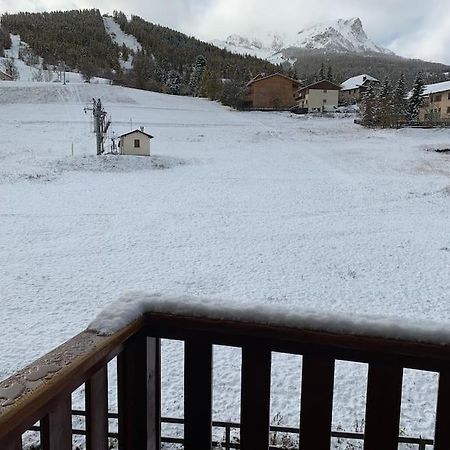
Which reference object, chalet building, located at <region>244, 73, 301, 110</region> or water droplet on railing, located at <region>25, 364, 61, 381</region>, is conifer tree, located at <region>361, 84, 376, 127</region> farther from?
water droplet on railing, located at <region>25, 364, 61, 381</region>

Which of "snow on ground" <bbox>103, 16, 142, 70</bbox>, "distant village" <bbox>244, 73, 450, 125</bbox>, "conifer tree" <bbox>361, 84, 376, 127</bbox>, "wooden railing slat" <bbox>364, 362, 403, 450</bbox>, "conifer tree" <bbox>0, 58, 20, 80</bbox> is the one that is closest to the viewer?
"wooden railing slat" <bbox>364, 362, 403, 450</bbox>

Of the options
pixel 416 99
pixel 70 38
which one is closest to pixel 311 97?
pixel 416 99

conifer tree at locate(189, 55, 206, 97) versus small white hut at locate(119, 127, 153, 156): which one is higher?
conifer tree at locate(189, 55, 206, 97)

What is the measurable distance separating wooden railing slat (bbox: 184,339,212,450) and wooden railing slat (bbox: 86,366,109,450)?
0.35 meters

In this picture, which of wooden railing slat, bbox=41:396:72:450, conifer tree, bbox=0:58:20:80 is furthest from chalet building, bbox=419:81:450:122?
conifer tree, bbox=0:58:20:80

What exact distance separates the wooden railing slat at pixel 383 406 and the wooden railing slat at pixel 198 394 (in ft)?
1.99

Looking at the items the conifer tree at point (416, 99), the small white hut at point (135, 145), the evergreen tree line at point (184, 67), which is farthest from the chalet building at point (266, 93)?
the small white hut at point (135, 145)

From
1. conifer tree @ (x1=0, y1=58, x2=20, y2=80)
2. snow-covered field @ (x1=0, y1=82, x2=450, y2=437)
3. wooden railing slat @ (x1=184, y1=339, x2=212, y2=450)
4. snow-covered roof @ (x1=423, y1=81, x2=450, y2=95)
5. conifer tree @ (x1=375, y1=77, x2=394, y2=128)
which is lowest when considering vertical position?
snow-covered field @ (x1=0, y1=82, x2=450, y2=437)

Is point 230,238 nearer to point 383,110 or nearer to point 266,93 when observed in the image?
point 383,110

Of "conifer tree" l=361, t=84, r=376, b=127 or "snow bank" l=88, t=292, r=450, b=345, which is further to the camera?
"conifer tree" l=361, t=84, r=376, b=127

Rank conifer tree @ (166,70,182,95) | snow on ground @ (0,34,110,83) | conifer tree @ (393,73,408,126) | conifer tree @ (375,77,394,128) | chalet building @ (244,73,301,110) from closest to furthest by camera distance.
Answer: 1. conifer tree @ (375,77,394,128)
2. conifer tree @ (393,73,408,126)
3. chalet building @ (244,73,301,110)
4. conifer tree @ (166,70,182,95)
5. snow on ground @ (0,34,110,83)

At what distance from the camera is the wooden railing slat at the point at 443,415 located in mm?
1614

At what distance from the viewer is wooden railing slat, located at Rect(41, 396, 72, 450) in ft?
4.31

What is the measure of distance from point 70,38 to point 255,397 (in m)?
132
